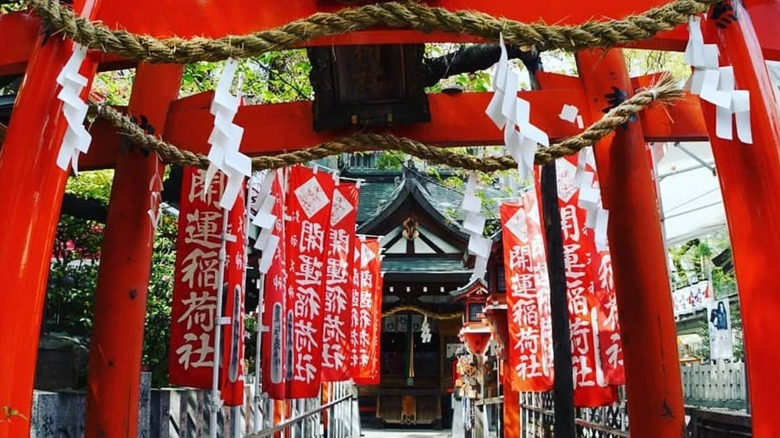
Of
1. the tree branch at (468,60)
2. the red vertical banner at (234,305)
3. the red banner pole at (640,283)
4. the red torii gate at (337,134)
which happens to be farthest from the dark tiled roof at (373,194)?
the red banner pole at (640,283)

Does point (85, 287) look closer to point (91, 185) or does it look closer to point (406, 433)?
point (91, 185)

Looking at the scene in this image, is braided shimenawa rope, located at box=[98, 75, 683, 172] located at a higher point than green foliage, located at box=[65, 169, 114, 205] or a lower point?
lower

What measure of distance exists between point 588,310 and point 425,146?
10.9 feet

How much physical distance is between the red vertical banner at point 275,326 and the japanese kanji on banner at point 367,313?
4.50 m

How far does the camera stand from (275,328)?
6699mm

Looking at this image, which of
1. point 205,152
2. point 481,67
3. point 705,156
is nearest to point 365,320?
point 705,156

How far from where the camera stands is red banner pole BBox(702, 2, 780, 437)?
6.86ft

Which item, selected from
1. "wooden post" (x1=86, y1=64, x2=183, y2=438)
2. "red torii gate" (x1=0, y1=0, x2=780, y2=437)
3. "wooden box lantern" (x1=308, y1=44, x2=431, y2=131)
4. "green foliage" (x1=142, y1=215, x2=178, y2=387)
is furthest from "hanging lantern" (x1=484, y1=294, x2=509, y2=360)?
"wooden post" (x1=86, y1=64, x2=183, y2=438)

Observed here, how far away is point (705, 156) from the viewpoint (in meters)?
8.44

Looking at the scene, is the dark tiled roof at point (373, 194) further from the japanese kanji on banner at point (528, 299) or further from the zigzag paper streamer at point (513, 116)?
the zigzag paper streamer at point (513, 116)

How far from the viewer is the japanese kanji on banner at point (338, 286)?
28.0ft

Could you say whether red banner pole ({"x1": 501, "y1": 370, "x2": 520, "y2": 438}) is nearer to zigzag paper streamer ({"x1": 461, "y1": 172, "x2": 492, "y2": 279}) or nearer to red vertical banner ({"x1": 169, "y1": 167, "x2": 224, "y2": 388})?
red vertical banner ({"x1": 169, "y1": 167, "x2": 224, "y2": 388})

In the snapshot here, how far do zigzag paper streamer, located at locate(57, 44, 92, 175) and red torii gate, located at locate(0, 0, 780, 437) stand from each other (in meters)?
0.05

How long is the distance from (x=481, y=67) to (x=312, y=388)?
3.65m
